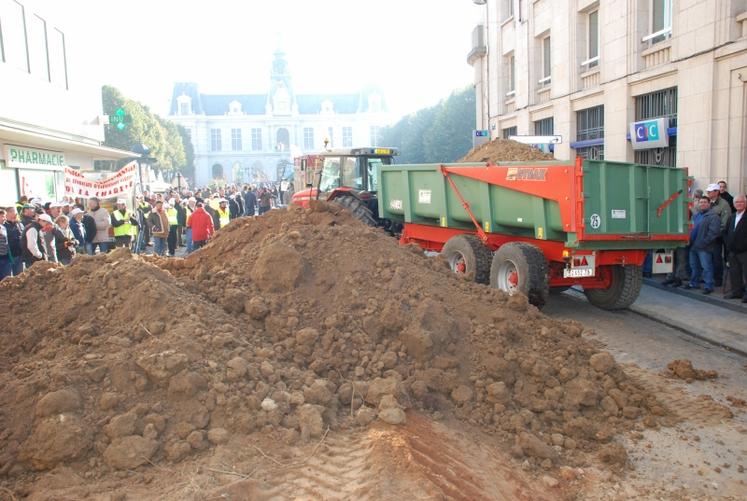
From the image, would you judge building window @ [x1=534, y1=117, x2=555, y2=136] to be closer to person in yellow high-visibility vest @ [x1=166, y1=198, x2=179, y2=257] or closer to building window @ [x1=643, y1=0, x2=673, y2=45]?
building window @ [x1=643, y1=0, x2=673, y2=45]

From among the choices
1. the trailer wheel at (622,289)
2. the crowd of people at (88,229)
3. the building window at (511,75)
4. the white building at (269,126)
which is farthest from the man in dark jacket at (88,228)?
the white building at (269,126)

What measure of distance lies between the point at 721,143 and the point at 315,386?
11172 mm

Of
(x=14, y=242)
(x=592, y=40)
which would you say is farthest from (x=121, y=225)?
(x=592, y=40)

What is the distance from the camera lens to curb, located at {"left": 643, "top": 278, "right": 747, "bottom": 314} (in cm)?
988

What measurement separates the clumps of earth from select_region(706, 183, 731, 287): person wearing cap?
5881 mm

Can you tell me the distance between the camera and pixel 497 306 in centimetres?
685

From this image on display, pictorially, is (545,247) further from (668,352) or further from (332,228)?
(332,228)

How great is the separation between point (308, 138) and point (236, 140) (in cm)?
1330

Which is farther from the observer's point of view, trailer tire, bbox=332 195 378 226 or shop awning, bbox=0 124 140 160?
shop awning, bbox=0 124 140 160

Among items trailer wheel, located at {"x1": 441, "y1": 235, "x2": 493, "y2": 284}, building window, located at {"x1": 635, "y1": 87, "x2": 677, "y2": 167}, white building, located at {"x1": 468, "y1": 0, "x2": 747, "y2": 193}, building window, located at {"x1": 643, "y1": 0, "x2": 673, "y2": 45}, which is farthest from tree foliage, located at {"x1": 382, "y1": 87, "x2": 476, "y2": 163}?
trailer wheel, located at {"x1": 441, "y1": 235, "x2": 493, "y2": 284}

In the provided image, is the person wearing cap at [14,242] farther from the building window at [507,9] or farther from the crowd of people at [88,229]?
the building window at [507,9]

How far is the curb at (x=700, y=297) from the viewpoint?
32.4 ft

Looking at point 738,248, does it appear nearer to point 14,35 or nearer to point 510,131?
point 510,131

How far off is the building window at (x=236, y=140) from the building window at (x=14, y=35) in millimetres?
97482
